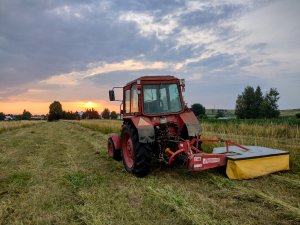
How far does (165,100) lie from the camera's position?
283 inches

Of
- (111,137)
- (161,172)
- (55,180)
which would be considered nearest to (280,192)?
(161,172)

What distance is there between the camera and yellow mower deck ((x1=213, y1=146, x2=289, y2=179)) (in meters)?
5.78

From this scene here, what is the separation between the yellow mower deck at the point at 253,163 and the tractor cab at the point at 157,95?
1799 mm

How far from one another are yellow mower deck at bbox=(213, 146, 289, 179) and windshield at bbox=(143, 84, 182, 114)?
70.1 inches

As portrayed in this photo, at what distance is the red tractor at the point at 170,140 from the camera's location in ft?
19.1

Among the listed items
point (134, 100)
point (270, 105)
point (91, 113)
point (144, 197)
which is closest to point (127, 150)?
point (134, 100)

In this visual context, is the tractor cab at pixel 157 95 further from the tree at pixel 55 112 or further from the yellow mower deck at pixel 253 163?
the tree at pixel 55 112

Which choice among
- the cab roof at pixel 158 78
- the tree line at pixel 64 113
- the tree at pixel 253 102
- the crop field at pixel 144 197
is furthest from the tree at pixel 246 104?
the cab roof at pixel 158 78

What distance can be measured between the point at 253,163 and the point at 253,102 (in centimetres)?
6205

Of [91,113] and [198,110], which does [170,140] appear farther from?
[91,113]

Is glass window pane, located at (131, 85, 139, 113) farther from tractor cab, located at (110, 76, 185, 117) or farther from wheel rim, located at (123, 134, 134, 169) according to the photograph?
wheel rim, located at (123, 134, 134, 169)

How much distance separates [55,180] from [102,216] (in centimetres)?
253

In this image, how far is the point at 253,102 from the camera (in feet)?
211

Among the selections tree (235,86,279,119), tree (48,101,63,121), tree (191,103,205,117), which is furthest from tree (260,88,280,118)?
tree (48,101,63,121)
